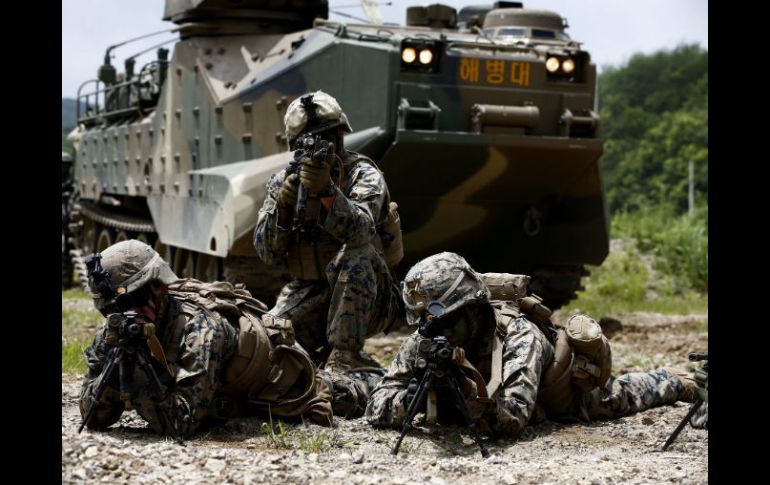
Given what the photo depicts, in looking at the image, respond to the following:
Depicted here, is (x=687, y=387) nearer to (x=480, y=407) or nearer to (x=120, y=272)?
(x=480, y=407)

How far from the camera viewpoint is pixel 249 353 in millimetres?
5996

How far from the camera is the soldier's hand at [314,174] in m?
6.46

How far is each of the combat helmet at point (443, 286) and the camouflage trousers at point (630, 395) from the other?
41.7 inches

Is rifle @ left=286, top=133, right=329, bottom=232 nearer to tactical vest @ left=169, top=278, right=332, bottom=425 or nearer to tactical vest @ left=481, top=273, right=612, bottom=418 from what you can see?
tactical vest @ left=169, top=278, right=332, bottom=425

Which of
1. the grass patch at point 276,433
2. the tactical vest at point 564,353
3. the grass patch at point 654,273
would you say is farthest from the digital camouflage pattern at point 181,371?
the grass patch at point 654,273

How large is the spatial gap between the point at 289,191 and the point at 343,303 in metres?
0.70

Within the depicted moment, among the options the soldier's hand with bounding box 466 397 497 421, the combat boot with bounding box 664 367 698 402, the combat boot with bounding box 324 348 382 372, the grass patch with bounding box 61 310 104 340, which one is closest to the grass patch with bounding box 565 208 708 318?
the grass patch with bounding box 61 310 104 340

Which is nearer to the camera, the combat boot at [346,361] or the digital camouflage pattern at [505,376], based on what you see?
the digital camouflage pattern at [505,376]

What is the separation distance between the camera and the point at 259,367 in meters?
6.07

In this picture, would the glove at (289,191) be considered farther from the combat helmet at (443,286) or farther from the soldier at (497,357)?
the combat helmet at (443,286)

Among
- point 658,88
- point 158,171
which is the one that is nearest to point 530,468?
point 158,171

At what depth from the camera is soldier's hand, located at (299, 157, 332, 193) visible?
646 cm
